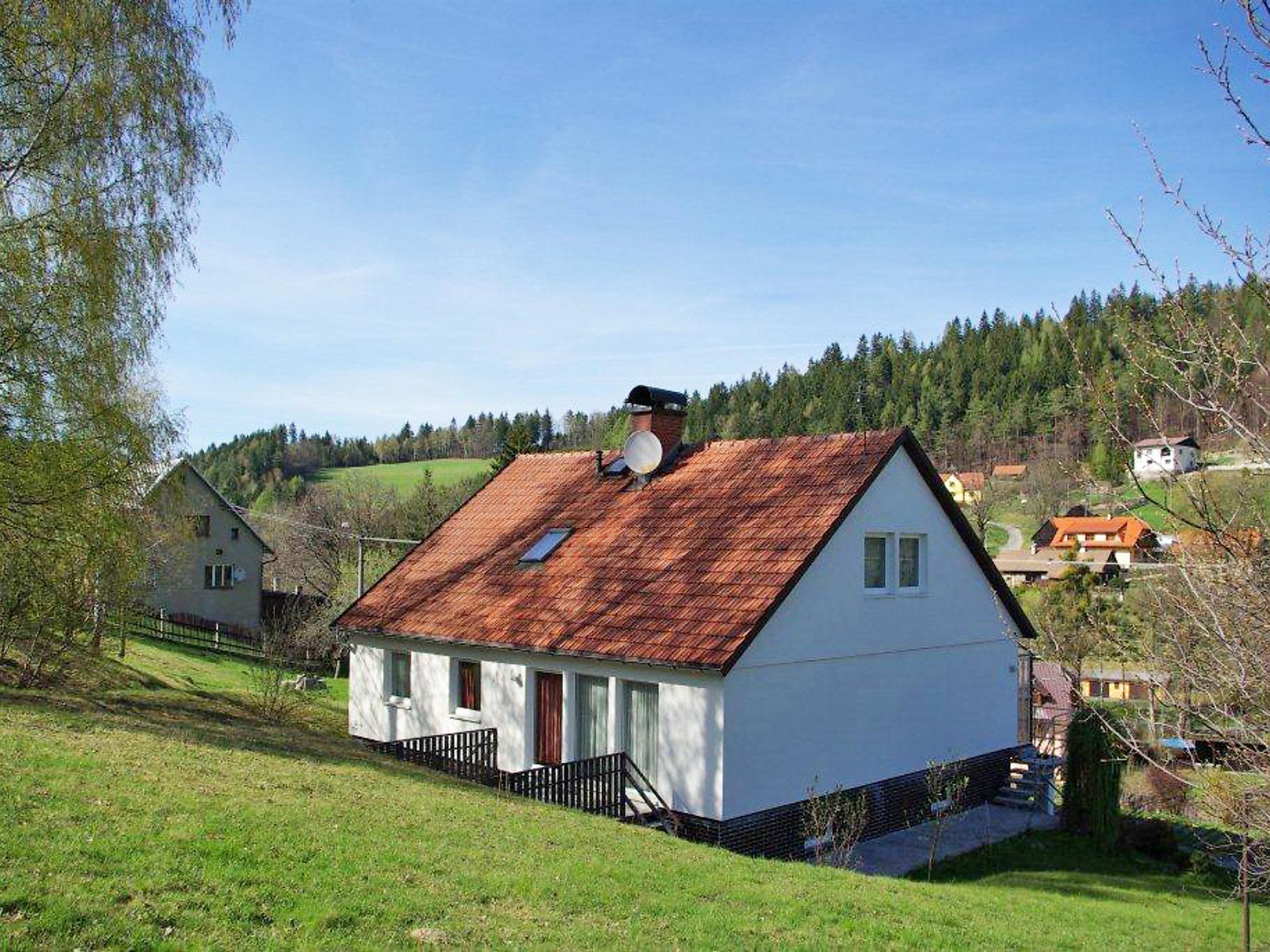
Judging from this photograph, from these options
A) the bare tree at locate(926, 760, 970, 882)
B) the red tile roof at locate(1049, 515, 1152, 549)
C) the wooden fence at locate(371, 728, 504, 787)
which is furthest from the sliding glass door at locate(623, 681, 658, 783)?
the red tile roof at locate(1049, 515, 1152, 549)

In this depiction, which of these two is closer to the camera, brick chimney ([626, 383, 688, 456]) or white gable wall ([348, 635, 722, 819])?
white gable wall ([348, 635, 722, 819])

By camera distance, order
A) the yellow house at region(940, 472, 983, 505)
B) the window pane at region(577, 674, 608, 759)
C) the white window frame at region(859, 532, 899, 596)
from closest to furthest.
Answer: the window pane at region(577, 674, 608, 759)
the white window frame at region(859, 532, 899, 596)
the yellow house at region(940, 472, 983, 505)

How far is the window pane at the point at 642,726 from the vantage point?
47.5ft

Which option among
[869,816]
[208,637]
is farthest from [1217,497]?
[208,637]

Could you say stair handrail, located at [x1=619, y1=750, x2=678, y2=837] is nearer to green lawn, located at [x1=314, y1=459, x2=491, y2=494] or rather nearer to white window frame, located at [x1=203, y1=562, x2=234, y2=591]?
white window frame, located at [x1=203, y1=562, x2=234, y2=591]

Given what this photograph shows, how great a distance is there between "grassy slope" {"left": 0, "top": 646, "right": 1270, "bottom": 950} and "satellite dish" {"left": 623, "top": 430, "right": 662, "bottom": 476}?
7337mm

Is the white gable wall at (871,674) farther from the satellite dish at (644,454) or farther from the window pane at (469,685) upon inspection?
the window pane at (469,685)

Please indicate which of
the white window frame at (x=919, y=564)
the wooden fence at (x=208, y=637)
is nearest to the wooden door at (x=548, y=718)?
the white window frame at (x=919, y=564)

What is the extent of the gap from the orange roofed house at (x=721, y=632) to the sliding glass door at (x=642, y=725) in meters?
0.04

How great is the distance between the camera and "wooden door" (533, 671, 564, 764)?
626 inches

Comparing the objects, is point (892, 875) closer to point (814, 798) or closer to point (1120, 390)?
point (814, 798)

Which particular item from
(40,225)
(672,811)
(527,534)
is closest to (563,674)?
(672,811)

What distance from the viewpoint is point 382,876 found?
7758 millimetres

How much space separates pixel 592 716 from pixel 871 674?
15.7 ft
